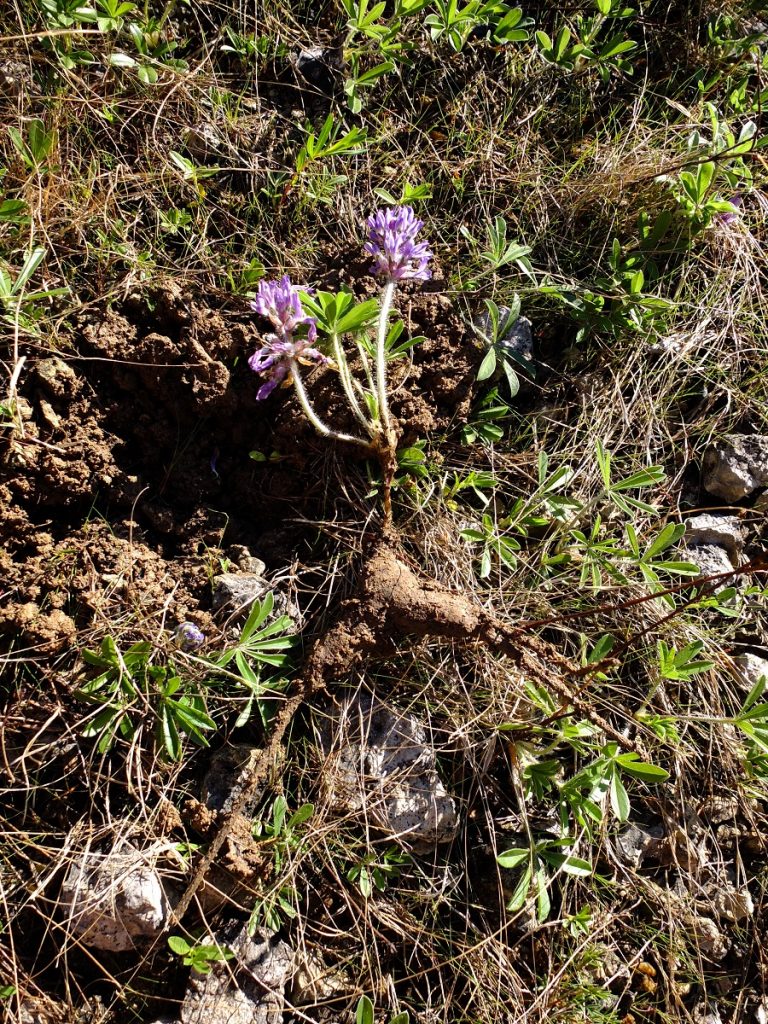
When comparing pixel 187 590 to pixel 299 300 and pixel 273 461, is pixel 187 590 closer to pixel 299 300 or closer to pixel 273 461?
pixel 273 461

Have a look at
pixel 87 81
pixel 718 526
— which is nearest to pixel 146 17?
pixel 87 81

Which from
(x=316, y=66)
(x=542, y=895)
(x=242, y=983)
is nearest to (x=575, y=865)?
(x=542, y=895)

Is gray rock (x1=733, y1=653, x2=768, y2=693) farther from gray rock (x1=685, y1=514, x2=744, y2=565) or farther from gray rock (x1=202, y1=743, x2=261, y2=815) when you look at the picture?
gray rock (x1=202, y1=743, x2=261, y2=815)

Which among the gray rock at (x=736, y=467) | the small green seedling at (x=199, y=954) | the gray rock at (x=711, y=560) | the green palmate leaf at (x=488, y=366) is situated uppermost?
the green palmate leaf at (x=488, y=366)

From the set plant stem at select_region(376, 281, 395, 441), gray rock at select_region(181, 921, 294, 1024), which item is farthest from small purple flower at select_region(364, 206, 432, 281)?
gray rock at select_region(181, 921, 294, 1024)

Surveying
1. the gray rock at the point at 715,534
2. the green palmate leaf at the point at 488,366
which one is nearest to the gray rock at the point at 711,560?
the gray rock at the point at 715,534

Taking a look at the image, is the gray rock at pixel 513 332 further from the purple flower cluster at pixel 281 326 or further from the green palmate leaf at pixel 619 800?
the green palmate leaf at pixel 619 800

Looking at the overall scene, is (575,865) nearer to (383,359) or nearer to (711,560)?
(711,560)
